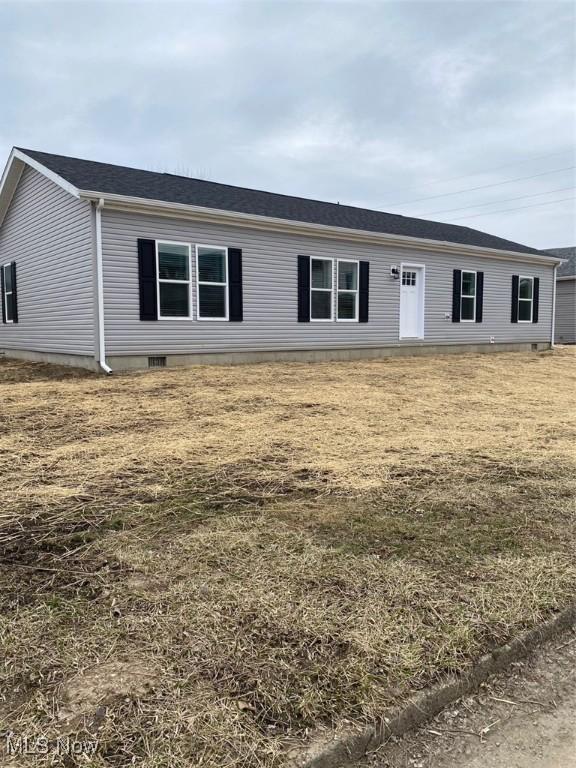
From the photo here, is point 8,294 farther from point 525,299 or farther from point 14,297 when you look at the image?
point 525,299

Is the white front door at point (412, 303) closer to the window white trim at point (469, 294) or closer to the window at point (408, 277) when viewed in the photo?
the window at point (408, 277)

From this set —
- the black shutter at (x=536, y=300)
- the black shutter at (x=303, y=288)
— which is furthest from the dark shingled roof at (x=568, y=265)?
the black shutter at (x=303, y=288)

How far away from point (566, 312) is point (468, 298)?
34.2 feet

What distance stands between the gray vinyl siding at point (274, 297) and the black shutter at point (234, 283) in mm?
145

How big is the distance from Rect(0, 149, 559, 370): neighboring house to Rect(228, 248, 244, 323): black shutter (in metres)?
0.02

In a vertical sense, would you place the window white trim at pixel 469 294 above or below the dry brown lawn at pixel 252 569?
above

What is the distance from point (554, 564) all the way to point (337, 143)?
2522cm

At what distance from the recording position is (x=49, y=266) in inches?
438

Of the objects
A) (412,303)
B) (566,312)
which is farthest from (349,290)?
(566,312)

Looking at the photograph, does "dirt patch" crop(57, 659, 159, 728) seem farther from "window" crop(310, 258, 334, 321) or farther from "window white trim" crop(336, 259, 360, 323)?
"window white trim" crop(336, 259, 360, 323)

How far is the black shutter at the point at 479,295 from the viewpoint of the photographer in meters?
15.1

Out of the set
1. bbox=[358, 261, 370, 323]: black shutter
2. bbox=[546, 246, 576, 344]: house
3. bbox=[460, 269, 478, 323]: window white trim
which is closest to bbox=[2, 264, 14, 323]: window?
bbox=[358, 261, 370, 323]: black shutter

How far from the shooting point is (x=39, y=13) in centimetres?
950

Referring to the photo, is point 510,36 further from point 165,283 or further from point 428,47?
point 165,283
